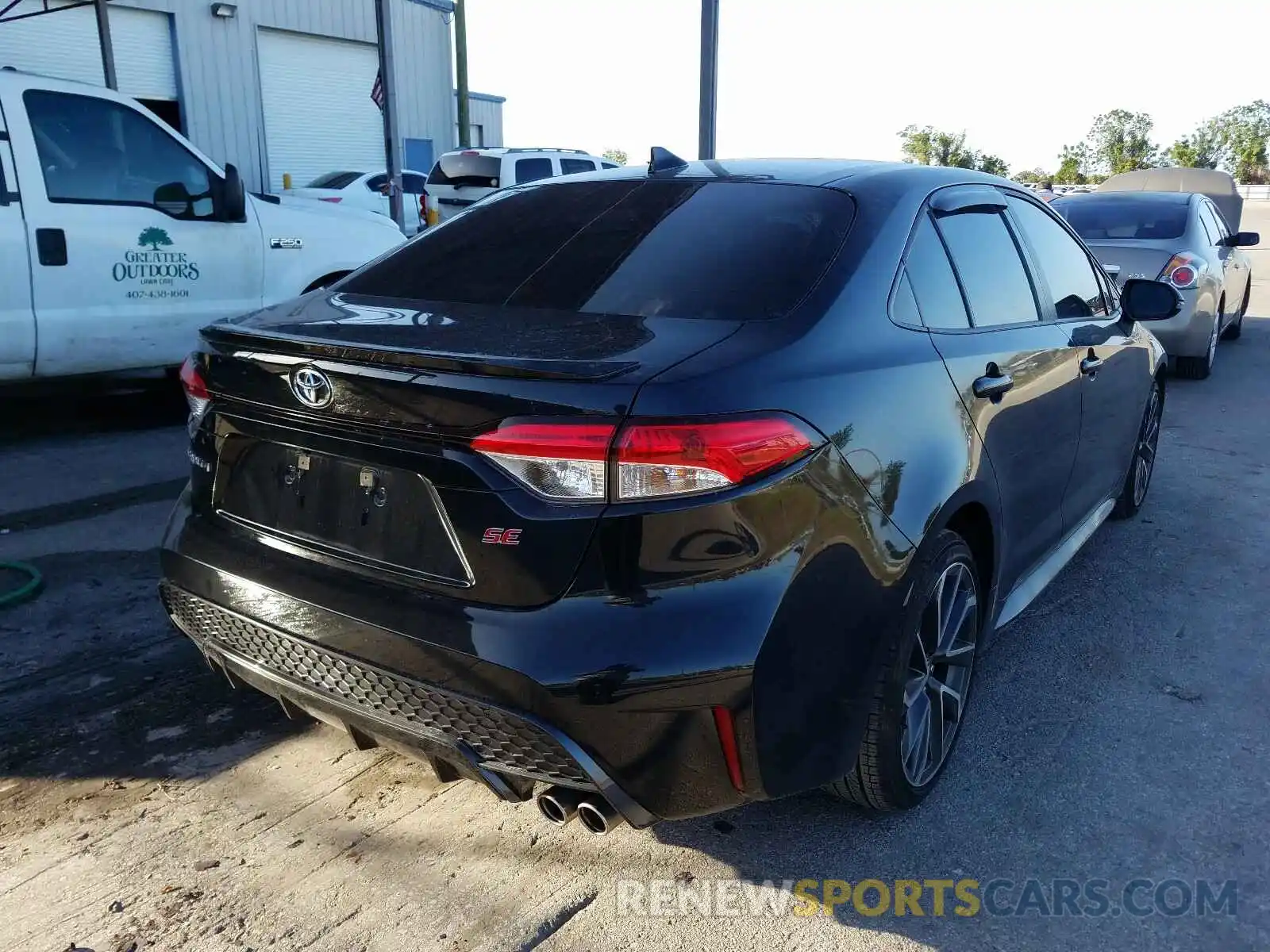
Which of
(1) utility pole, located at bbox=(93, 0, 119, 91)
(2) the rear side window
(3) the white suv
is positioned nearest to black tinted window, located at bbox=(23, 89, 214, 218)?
(2) the rear side window

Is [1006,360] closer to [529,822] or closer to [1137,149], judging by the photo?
[529,822]

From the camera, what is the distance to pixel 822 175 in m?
3.06

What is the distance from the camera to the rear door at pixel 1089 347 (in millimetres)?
3654

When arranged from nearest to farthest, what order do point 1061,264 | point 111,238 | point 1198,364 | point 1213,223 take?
point 1061,264, point 111,238, point 1198,364, point 1213,223

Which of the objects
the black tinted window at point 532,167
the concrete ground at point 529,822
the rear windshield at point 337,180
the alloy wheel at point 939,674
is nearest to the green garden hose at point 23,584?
the concrete ground at point 529,822

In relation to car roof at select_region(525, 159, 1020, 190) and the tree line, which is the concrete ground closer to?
car roof at select_region(525, 159, 1020, 190)

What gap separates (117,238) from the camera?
609cm

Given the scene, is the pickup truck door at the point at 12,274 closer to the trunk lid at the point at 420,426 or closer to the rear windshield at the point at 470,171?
the trunk lid at the point at 420,426

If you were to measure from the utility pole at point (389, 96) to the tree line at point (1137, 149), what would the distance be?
51453mm

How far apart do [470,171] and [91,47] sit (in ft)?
29.9

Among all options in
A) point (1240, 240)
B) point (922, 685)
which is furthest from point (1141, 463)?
point (1240, 240)

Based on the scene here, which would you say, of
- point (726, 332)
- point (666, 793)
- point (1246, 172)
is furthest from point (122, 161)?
point (1246, 172)

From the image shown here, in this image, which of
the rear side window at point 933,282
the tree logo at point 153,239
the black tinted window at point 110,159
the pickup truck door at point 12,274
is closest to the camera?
the rear side window at point 933,282

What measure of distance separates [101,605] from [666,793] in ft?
9.00
